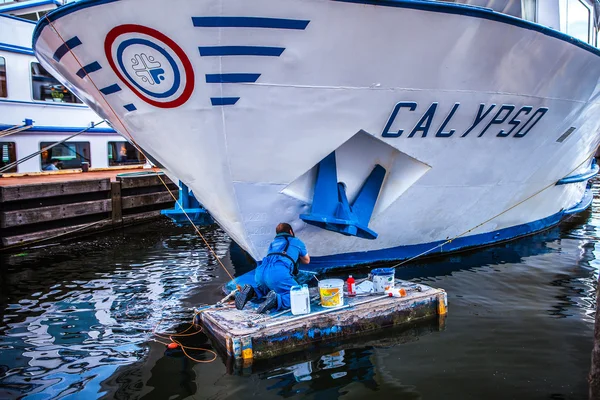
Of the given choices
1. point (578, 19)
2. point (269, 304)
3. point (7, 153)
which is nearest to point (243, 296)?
point (269, 304)

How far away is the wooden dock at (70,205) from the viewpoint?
37.2 feet

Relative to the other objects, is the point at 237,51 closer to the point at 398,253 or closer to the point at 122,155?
the point at 398,253

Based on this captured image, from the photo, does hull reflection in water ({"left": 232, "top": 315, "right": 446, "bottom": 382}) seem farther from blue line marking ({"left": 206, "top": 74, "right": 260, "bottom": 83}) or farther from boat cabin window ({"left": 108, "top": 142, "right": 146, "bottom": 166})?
boat cabin window ({"left": 108, "top": 142, "right": 146, "bottom": 166})

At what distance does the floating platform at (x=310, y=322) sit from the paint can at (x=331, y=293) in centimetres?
9

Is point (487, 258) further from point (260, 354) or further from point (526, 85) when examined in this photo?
point (260, 354)

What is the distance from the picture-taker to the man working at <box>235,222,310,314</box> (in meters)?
5.91

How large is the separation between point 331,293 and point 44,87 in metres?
12.9

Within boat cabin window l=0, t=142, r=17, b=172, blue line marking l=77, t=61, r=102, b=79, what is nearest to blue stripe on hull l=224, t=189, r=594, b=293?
blue line marking l=77, t=61, r=102, b=79

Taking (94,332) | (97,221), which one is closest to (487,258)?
(94,332)

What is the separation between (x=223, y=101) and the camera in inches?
235

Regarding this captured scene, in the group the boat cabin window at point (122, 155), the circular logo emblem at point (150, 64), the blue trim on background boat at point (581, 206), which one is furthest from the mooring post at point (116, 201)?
the blue trim on background boat at point (581, 206)

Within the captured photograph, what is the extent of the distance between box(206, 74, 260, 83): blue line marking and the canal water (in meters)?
2.86

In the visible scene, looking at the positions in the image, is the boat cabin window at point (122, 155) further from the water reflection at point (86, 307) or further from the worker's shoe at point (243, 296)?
the worker's shoe at point (243, 296)

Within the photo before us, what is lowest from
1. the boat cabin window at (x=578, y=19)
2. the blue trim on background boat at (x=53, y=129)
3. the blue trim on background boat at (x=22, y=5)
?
the blue trim on background boat at (x=53, y=129)
